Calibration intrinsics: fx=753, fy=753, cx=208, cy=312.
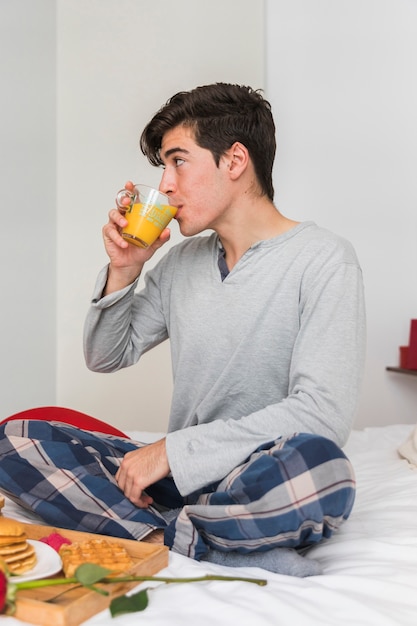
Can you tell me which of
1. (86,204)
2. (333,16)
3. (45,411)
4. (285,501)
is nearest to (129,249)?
(45,411)

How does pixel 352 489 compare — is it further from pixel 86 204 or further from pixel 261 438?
pixel 86 204

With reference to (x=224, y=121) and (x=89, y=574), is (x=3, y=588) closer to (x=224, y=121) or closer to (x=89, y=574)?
(x=89, y=574)

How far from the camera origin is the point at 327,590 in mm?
963

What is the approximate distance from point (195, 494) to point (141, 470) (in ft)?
0.47

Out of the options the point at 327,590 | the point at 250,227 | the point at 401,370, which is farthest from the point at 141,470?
the point at 401,370

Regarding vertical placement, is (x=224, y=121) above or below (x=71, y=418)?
above

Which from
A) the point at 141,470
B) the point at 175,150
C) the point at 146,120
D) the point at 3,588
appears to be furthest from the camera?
the point at 146,120

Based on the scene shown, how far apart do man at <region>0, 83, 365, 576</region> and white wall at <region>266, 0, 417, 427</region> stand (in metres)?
1.51

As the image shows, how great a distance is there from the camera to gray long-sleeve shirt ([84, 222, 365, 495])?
1192mm

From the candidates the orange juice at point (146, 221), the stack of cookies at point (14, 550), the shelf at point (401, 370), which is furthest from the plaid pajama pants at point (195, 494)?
the shelf at point (401, 370)

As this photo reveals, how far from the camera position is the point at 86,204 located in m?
3.17

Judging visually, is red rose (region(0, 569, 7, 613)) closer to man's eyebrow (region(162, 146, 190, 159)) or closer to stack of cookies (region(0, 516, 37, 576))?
stack of cookies (region(0, 516, 37, 576))

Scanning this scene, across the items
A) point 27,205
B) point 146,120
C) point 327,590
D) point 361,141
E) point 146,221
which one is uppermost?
point 146,120

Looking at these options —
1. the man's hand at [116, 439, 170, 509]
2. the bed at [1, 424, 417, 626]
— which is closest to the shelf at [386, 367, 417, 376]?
the bed at [1, 424, 417, 626]
